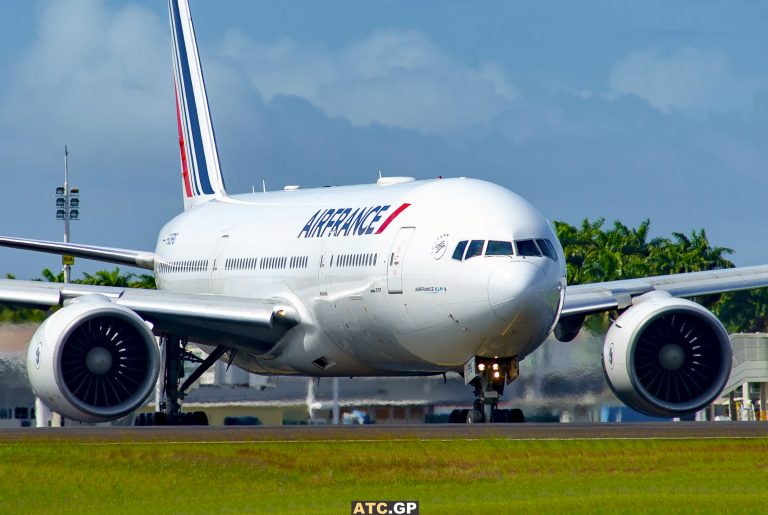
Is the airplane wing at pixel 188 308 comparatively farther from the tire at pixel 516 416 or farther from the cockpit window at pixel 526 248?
the cockpit window at pixel 526 248

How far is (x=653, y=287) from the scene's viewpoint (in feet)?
111

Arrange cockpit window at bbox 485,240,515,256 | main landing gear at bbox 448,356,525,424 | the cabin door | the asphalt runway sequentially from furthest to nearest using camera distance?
the cabin door, main landing gear at bbox 448,356,525,424, cockpit window at bbox 485,240,515,256, the asphalt runway

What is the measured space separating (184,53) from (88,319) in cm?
1808

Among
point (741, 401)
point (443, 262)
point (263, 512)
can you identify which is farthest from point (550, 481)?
point (741, 401)

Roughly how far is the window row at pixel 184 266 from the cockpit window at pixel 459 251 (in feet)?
37.2

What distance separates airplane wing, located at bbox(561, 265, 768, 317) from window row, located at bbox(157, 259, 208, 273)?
894 cm

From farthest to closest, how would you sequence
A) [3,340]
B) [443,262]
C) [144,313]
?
[3,340] → [144,313] → [443,262]

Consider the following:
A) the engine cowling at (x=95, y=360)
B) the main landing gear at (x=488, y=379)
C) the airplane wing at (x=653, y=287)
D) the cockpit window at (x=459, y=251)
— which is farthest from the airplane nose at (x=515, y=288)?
the engine cowling at (x=95, y=360)

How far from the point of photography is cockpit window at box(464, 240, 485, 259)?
28.9 meters

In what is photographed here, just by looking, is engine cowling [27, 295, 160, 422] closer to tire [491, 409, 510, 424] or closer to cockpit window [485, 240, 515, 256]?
tire [491, 409, 510, 424]

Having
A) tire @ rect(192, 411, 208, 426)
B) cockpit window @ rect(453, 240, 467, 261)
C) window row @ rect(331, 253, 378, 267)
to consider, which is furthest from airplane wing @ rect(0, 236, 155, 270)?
cockpit window @ rect(453, 240, 467, 261)

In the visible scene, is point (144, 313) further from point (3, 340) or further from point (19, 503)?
point (19, 503)

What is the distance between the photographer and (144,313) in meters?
33.3

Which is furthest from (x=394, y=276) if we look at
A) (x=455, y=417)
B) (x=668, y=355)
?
(x=668, y=355)
